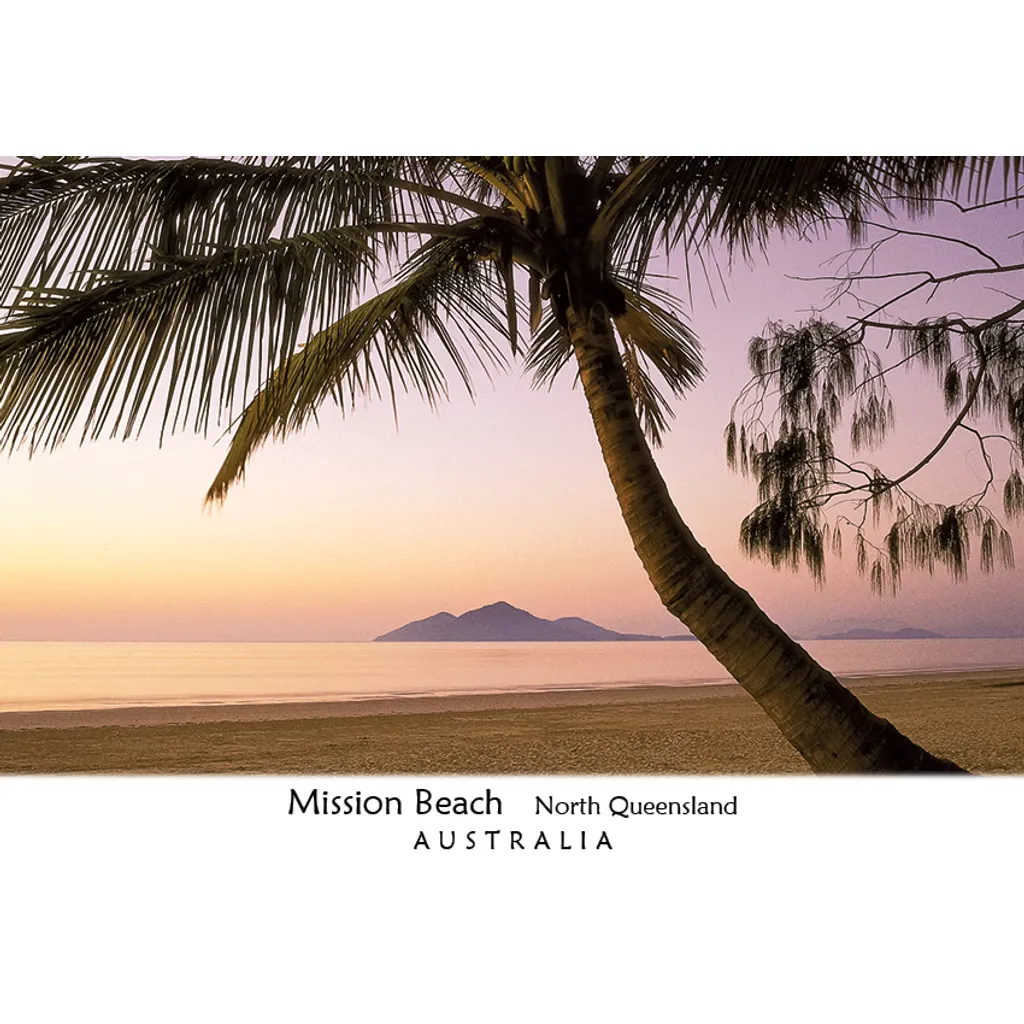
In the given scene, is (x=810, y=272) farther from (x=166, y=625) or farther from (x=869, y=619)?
(x=166, y=625)

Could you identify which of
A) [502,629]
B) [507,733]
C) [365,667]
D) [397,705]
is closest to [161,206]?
[502,629]

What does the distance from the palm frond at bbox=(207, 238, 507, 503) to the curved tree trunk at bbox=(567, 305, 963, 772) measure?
0.71 meters

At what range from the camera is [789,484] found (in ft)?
10.4

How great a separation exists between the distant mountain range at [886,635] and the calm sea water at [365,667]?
0.11 feet

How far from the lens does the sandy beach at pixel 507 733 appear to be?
329cm

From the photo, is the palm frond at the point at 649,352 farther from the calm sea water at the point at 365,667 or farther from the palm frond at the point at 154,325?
the palm frond at the point at 154,325

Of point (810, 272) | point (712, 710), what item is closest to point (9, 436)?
point (810, 272)

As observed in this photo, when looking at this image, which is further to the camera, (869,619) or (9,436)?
(869,619)

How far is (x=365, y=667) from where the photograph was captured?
15.6 ft

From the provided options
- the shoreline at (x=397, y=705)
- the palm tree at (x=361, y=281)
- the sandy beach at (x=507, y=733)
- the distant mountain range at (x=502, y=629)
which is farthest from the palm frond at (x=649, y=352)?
the shoreline at (x=397, y=705)

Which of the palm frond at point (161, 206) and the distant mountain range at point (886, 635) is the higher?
the palm frond at point (161, 206)

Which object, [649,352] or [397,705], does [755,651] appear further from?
[397,705]
